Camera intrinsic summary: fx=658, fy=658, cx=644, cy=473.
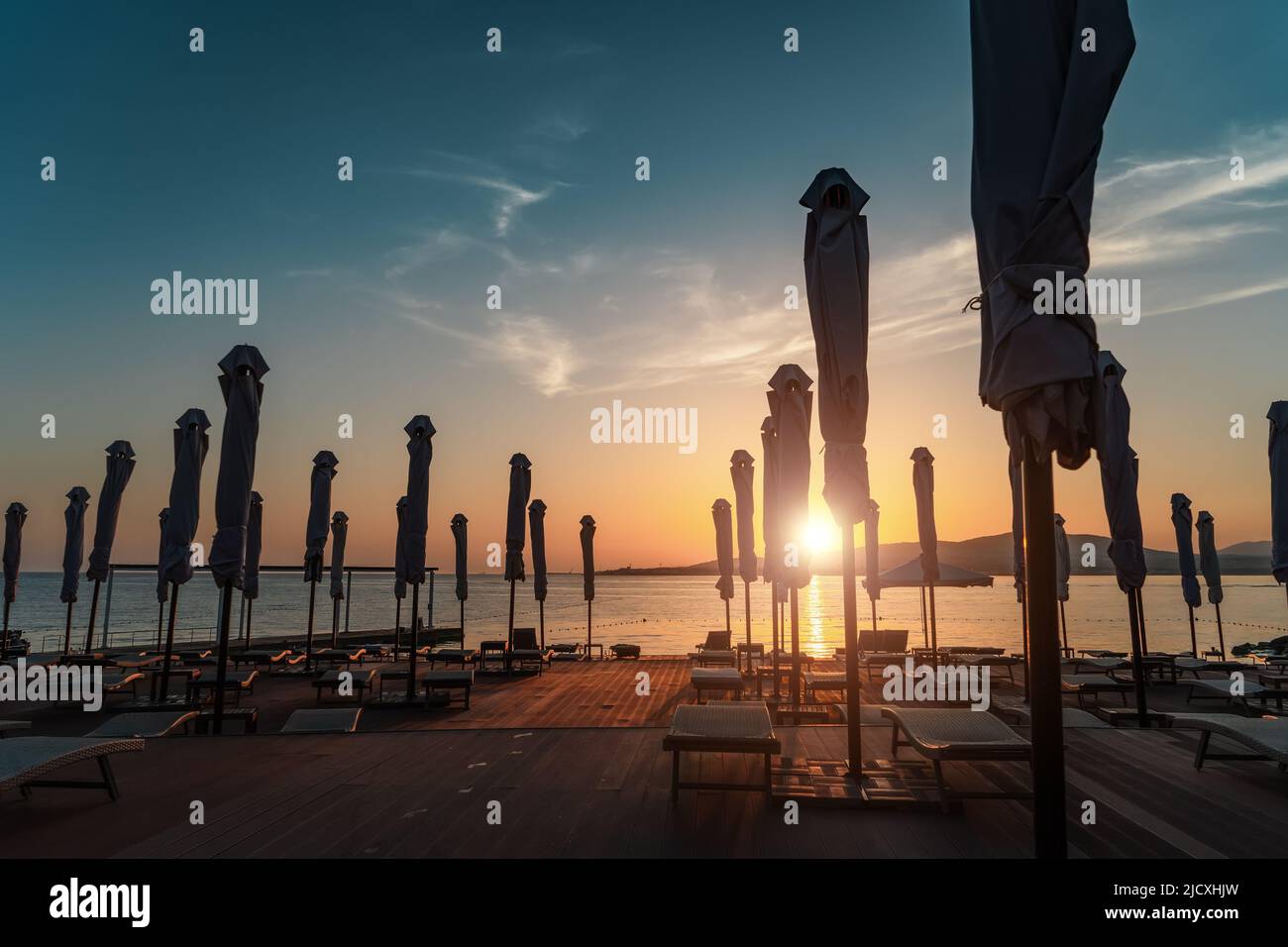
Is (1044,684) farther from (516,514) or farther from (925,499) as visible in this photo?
(516,514)

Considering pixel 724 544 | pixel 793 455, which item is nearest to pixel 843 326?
pixel 793 455

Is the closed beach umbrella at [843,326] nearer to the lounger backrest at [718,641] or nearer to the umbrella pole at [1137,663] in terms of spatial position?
the umbrella pole at [1137,663]

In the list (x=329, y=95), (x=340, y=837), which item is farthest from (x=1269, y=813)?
(x=329, y=95)

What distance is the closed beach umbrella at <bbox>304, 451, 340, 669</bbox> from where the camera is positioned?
15711mm

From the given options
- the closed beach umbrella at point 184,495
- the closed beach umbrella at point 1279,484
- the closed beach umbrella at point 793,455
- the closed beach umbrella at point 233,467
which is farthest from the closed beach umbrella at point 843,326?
the closed beach umbrella at point 1279,484

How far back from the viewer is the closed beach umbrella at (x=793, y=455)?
8117 mm

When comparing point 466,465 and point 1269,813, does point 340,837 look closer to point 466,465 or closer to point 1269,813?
point 1269,813

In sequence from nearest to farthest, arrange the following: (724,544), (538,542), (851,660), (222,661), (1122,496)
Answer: (851,660) → (222,661) → (1122,496) → (724,544) → (538,542)

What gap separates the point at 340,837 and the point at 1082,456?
4419 mm

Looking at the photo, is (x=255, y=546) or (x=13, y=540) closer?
(x=255, y=546)

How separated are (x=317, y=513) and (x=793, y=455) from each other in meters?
12.5

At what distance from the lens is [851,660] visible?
16.8ft

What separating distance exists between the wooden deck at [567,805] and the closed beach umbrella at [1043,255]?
6.19 feet

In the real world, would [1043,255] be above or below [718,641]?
above
